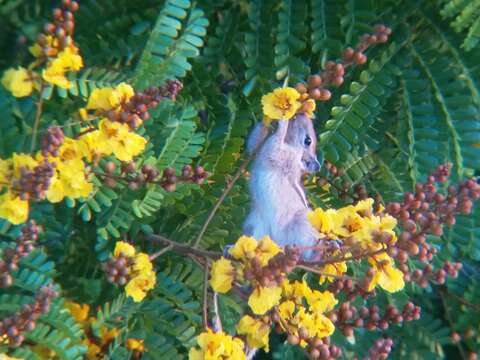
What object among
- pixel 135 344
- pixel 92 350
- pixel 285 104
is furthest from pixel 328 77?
pixel 92 350

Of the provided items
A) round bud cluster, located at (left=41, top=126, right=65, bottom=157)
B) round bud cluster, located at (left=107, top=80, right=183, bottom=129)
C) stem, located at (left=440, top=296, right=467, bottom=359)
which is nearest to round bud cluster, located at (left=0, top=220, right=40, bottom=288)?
round bud cluster, located at (left=41, top=126, right=65, bottom=157)

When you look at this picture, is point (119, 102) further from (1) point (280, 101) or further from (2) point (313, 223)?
(2) point (313, 223)

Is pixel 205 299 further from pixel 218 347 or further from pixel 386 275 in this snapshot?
pixel 386 275

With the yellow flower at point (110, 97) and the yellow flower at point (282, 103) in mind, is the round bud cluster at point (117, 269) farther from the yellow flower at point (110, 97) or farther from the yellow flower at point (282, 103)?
the yellow flower at point (282, 103)

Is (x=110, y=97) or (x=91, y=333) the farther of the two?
(x=91, y=333)

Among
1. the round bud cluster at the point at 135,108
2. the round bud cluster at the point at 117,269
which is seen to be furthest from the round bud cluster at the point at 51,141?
the round bud cluster at the point at 117,269

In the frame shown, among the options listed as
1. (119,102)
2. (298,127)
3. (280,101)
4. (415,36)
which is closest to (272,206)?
(298,127)

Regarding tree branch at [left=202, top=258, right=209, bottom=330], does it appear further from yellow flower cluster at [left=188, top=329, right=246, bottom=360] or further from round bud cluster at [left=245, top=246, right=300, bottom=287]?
round bud cluster at [left=245, top=246, right=300, bottom=287]

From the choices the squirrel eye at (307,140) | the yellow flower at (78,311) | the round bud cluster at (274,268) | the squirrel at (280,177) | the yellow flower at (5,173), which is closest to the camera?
the round bud cluster at (274,268)
